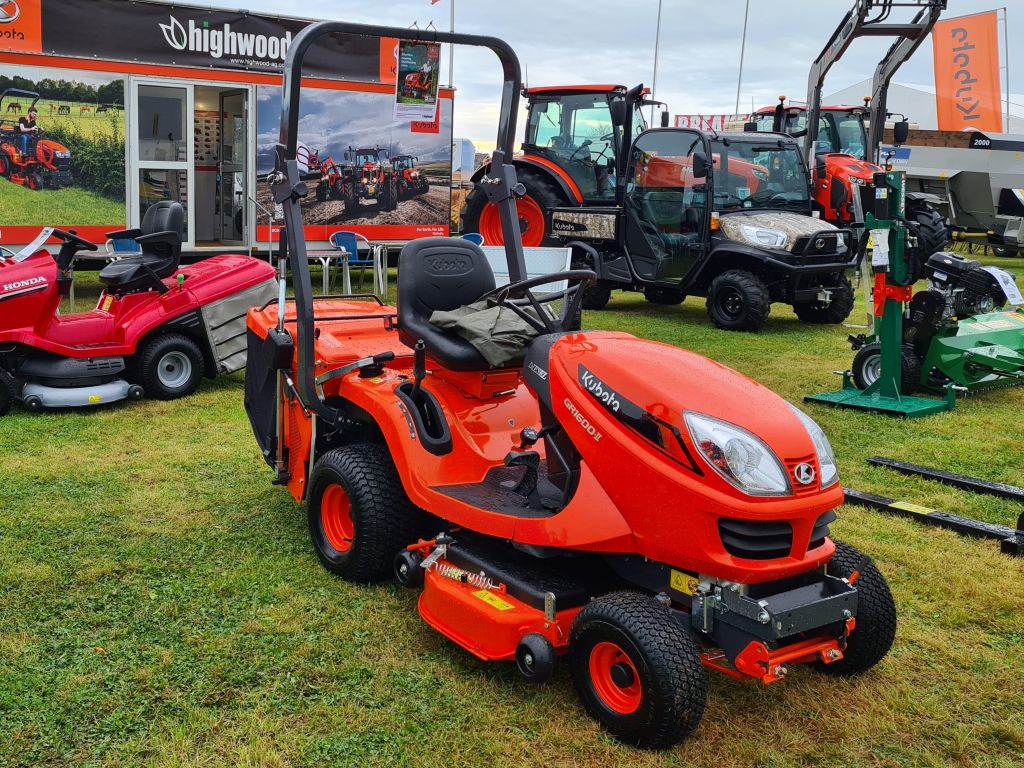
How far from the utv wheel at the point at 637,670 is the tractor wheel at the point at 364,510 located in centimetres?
100

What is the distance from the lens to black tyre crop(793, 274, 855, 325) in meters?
10.3

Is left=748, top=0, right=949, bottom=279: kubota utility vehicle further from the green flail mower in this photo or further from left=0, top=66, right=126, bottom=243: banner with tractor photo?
left=0, top=66, right=126, bottom=243: banner with tractor photo

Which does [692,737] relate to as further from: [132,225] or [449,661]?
[132,225]

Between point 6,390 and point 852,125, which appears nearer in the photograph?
point 6,390

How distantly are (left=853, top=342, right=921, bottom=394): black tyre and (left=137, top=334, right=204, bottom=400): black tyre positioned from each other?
467 centimetres

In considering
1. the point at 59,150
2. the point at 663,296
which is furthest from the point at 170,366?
the point at 663,296

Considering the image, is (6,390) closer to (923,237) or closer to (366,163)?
Answer: (923,237)

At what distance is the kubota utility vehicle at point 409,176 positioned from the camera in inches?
464

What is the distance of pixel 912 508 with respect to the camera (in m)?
4.59

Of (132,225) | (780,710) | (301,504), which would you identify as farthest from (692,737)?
(132,225)

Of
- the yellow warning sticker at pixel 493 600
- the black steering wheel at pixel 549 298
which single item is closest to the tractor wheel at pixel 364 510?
the yellow warning sticker at pixel 493 600

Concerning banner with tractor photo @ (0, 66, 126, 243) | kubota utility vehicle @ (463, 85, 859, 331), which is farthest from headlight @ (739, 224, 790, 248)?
banner with tractor photo @ (0, 66, 126, 243)

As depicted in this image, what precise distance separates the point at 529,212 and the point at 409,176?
1.53m

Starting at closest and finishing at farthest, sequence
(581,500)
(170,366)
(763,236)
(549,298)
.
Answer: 1. (581,500)
2. (549,298)
3. (170,366)
4. (763,236)
